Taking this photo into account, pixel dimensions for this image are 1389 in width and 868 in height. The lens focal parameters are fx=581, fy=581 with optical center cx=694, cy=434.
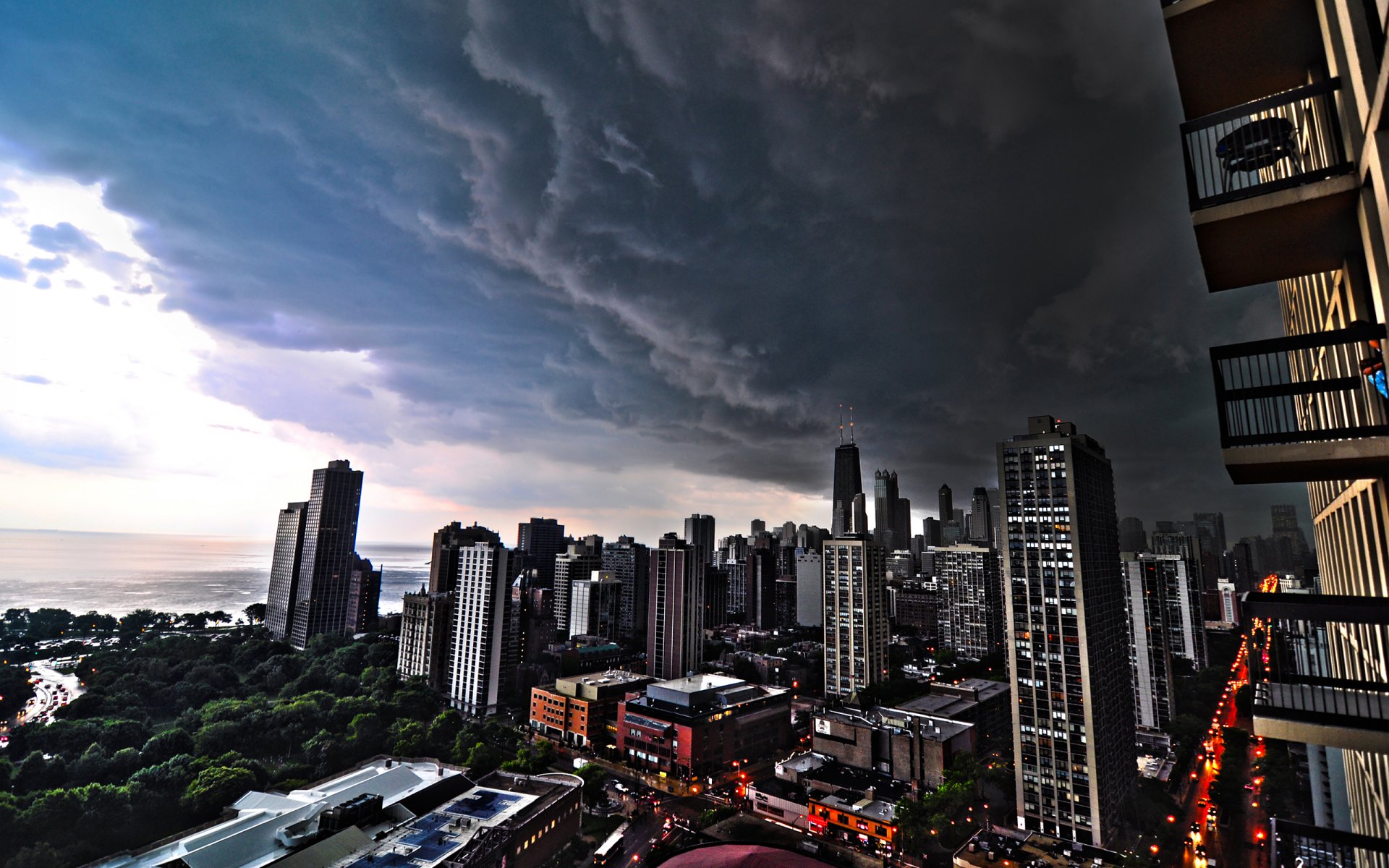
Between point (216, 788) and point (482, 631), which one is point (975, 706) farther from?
point (216, 788)

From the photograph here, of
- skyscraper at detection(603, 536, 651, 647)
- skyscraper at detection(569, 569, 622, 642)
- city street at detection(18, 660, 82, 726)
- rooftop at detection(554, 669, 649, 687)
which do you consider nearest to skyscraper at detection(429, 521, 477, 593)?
skyscraper at detection(569, 569, 622, 642)

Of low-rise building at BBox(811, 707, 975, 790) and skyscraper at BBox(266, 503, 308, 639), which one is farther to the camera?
skyscraper at BBox(266, 503, 308, 639)

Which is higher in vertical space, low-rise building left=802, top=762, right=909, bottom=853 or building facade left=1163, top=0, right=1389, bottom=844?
building facade left=1163, top=0, right=1389, bottom=844

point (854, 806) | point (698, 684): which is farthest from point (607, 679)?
point (854, 806)

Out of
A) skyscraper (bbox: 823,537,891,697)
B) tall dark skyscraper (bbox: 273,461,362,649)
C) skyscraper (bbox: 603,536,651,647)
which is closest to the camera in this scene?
skyscraper (bbox: 823,537,891,697)

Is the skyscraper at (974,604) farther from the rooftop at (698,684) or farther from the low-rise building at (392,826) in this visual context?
the low-rise building at (392,826)

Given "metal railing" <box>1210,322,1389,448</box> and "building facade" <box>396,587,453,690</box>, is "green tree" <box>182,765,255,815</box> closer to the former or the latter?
"building facade" <box>396,587,453,690</box>

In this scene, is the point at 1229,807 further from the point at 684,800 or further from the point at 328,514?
the point at 328,514

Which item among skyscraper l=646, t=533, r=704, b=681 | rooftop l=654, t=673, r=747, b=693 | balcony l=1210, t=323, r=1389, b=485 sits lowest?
rooftop l=654, t=673, r=747, b=693

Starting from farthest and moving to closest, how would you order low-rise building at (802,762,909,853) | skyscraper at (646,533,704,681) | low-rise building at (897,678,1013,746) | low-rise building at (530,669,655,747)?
skyscraper at (646,533,704,681) < low-rise building at (530,669,655,747) < low-rise building at (897,678,1013,746) < low-rise building at (802,762,909,853)
